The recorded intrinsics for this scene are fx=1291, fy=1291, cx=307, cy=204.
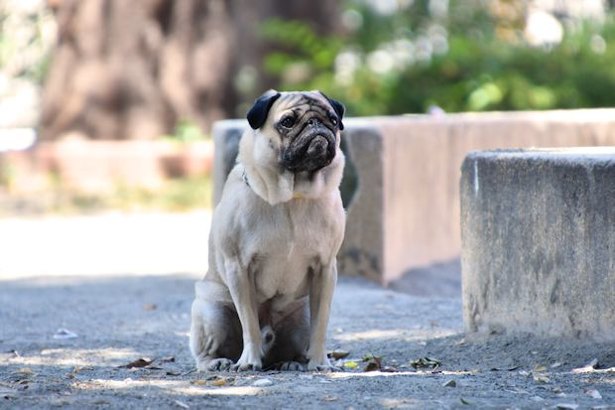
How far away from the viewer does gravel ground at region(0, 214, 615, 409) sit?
16.7 ft

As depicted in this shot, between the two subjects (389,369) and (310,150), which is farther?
(389,369)

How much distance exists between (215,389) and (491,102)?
9.66 m

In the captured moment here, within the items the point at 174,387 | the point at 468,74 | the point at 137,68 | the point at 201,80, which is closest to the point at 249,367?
the point at 174,387

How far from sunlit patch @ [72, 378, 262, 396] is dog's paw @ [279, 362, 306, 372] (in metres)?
0.79

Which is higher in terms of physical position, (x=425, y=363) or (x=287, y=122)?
(x=287, y=122)

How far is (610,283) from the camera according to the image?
6043mm

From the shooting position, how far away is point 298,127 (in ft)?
19.3

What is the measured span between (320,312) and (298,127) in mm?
904

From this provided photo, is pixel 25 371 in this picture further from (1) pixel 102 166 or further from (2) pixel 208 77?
(2) pixel 208 77

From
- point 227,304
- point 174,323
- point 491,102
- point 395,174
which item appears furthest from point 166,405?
point 491,102

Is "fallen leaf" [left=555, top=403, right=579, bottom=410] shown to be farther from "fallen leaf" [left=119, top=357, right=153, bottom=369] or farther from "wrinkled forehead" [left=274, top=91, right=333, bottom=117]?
"fallen leaf" [left=119, top=357, right=153, bottom=369]

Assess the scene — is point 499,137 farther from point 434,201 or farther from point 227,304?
point 227,304

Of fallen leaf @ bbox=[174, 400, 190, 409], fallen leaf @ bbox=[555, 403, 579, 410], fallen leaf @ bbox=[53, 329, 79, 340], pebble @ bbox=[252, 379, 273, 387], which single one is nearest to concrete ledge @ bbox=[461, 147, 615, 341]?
fallen leaf @ bbox=[555, 403, 579, 410]

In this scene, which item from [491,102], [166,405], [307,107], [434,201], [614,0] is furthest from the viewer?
[614,0]
